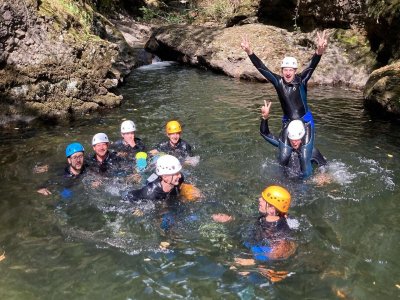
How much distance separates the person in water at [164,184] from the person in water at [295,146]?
2.16 metres

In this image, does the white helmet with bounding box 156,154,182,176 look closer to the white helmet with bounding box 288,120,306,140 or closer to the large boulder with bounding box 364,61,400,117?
the white helmet with bounding box 288,120,306,140

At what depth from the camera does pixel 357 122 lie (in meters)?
12.1

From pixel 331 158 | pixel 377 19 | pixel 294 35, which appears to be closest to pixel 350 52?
pixel 377 19

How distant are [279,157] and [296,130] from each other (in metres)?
0.71

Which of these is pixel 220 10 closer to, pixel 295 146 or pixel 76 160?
pixel 295 146

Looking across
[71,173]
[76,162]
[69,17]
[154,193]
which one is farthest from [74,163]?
[69,17]

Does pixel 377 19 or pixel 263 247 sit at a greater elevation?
pixel 377 19

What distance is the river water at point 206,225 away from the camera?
530 centimetres

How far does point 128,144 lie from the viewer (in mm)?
9602

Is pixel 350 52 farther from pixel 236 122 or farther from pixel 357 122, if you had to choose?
pixel 236 122

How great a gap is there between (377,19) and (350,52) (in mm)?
1791

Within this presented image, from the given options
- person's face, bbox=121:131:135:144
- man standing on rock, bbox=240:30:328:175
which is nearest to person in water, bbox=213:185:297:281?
man standing on rock, bbox=240:30:328:175

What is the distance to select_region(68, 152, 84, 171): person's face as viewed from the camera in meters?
8.23

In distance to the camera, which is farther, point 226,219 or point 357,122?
point 357,122
